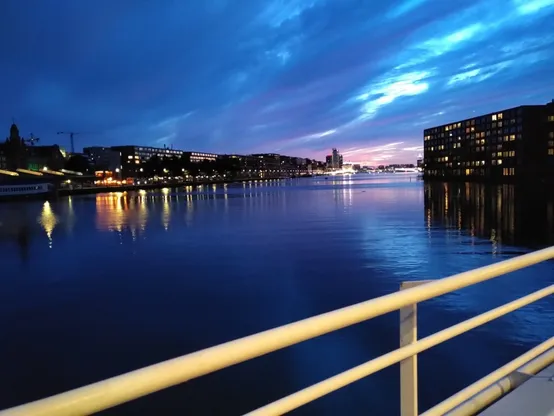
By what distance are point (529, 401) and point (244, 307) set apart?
9790mm

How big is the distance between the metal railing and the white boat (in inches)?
3643

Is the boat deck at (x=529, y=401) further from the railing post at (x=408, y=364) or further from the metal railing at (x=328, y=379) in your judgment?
the railing post at (x=408, y=364)

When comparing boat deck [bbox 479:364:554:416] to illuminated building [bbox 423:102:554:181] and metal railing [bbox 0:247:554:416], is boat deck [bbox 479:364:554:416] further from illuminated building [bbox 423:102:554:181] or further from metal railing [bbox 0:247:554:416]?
illuminated building [bbox 423:102:554:181]

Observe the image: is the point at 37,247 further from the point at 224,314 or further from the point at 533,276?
the point at 533,276

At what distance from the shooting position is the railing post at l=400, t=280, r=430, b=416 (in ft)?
8.54

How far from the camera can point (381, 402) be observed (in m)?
7.26

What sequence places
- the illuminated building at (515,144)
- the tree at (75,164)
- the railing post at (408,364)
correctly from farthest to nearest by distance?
the tree at (75,164) < the illuminated building at (515,144) < the railing post at (408,364)

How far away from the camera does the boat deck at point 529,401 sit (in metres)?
2.90

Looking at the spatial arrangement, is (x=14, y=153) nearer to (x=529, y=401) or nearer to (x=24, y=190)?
(x=24, y=190)

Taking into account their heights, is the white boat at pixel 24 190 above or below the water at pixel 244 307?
above

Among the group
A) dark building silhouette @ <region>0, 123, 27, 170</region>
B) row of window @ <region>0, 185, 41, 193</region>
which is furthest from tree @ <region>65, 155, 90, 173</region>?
row of window @ <region>0, 185, 41, 193</region>

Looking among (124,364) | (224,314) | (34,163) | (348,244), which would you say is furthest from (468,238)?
(34,163)

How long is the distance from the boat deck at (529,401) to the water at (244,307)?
4.13 meters

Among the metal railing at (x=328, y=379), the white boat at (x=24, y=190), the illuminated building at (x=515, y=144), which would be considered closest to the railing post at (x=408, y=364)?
the metal railing at (x=328, y=379)
